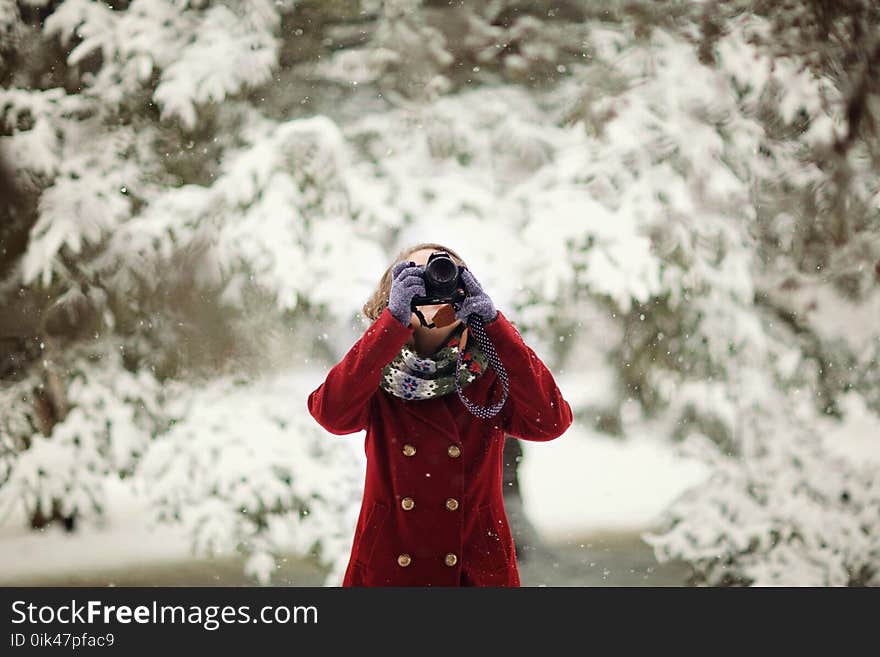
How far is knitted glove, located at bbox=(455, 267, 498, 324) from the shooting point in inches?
47.2

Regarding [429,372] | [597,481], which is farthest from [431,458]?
[597,481]

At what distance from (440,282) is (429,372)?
16 centimetres

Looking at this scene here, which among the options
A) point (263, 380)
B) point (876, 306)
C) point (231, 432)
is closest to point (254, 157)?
point (263, 380)

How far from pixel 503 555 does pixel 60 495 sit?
83.3 inches

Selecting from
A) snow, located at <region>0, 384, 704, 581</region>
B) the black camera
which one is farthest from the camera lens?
snow, located at <region>0, 384, 704, 581</region>

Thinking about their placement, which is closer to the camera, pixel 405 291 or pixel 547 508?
pixel 405 291

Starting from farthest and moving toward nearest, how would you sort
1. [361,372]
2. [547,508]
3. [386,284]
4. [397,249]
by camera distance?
[547,508] < [397,249] < [386,284] < [361,372]

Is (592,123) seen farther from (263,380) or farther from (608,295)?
(263,380)

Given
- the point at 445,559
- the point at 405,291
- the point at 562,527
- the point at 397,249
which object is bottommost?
the point at 562,527

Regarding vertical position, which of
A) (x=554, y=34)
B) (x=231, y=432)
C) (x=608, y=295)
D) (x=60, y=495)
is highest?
(x=554, y=34)

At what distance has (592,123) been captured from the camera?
9.02 feet

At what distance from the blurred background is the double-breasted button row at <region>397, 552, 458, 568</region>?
5.02 feet

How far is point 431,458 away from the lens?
4.08ft

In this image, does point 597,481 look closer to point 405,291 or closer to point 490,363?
point 490,363
